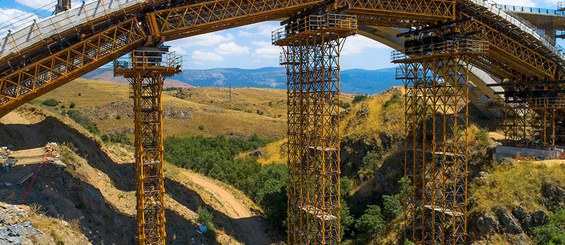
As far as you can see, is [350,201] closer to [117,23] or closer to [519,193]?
[519,193]

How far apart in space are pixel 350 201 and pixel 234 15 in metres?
19.4

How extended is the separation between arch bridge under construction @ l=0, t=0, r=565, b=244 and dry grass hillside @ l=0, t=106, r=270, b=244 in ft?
8.80

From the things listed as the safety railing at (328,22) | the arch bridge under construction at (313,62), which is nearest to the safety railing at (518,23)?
the arch bridge under construction at (313,62)

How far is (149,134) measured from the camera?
2234cm

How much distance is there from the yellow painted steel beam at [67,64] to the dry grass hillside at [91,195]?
4.09m

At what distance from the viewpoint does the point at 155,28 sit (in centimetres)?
2275

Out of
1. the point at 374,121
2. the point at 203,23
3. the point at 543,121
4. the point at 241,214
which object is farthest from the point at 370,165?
the point at 203,23

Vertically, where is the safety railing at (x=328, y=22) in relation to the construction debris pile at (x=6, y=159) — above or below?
above

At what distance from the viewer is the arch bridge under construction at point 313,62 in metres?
21.5

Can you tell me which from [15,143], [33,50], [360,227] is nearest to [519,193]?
[360,227]

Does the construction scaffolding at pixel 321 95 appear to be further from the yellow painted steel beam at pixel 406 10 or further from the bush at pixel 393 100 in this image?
the bush at pixel 393 100

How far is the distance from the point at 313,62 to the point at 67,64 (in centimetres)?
1231

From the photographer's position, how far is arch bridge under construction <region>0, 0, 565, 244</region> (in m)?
21.5

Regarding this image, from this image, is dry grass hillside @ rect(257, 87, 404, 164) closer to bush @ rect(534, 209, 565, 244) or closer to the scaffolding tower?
the scaffolding tower
